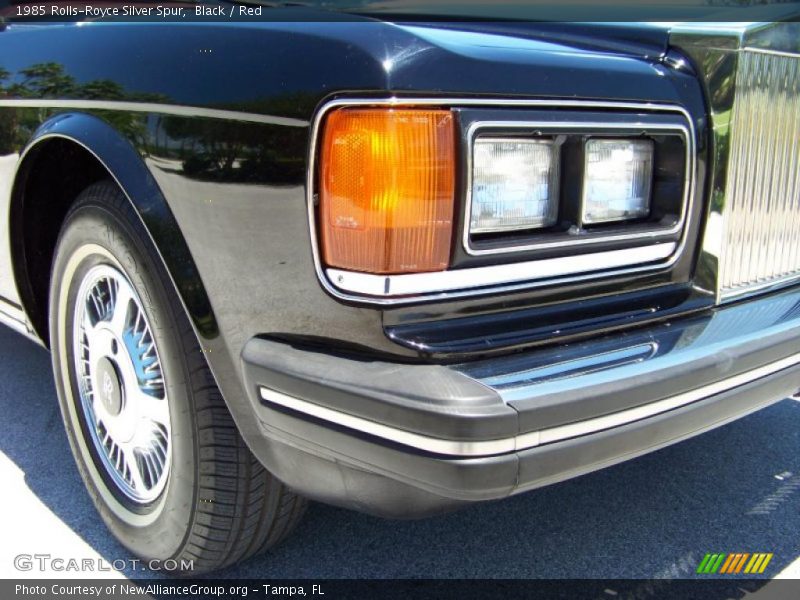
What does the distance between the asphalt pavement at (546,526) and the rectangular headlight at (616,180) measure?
915mm

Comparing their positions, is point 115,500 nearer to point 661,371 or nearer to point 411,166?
point 411,166

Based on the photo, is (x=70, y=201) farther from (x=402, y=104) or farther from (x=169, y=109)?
(x=402, y=104)

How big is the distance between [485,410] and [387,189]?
0.40 metres

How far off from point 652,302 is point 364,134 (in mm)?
734

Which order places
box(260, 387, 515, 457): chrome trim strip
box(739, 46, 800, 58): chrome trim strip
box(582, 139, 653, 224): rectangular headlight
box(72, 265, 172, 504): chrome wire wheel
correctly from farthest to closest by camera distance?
box(72, 265, 172, 504): chrome wire wheel
box(739, 46, 800, 58): chrome trim strip
box(582, 139, 653, 224): rectangular headlight
box(260, 387, 515, 457): chrome trim strip

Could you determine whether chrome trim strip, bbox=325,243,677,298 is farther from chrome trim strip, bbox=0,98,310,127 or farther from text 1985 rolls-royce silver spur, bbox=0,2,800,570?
chrome trim strip, bbox=0,98,310,127

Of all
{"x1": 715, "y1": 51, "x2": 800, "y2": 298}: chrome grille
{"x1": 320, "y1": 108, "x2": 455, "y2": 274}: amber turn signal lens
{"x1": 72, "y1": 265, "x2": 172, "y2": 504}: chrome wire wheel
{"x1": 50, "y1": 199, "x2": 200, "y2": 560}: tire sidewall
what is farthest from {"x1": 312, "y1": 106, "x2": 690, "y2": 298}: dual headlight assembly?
{"x1": 72, "y1": 265, "x2": 172, "y2": 504}: chrome wire wheel

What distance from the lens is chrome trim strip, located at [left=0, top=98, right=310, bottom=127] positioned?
134cm

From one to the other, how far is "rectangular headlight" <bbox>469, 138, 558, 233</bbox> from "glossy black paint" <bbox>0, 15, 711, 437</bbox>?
0.10 metres

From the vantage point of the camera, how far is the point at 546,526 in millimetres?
2076

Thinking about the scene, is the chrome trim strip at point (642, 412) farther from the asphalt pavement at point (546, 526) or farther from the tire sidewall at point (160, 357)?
the tire sidewall at point (160, 357)

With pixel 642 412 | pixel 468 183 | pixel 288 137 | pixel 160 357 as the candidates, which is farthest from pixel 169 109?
pixel 642 412

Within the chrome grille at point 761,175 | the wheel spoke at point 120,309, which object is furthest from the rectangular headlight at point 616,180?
the wheel spoke at point 120,309

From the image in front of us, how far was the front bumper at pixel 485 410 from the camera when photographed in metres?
1.20
